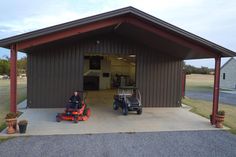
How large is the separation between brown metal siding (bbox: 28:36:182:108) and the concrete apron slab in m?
0.95

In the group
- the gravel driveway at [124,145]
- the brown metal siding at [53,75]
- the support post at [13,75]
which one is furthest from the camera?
the brown metal siding at [53,75]

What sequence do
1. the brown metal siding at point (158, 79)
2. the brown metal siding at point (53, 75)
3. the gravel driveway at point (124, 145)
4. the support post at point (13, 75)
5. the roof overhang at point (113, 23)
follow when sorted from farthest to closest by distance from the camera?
the brown metal siding at point (158, 79) → the brown metal siding at point (53, 75) → the roof overhang at point (113, 23) → the support post at point (13, 75) → the gravel driveway at point (124, 145)

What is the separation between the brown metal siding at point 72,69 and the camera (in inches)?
333

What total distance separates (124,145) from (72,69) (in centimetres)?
496

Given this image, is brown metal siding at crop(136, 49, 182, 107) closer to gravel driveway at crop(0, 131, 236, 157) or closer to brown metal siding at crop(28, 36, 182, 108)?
brown metal siding at crop(28, 36, 182, 108)

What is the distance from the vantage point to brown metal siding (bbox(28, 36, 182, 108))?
847cm

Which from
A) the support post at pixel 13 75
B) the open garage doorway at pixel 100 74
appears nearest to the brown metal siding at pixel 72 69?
the support post at pixel 13 75

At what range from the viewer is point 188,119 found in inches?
280

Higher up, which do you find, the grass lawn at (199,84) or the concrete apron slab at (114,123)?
the grass lawn at (199,84)

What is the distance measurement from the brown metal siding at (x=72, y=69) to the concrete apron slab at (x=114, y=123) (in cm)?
95

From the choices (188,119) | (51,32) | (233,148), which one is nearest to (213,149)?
(233,148)

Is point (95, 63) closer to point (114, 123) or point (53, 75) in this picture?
point (53, 75)

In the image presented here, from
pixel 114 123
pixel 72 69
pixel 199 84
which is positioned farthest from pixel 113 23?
pixel 199 84

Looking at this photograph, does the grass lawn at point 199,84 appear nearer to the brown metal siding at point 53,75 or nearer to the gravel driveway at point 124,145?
the brown metal siding at point 53,75
